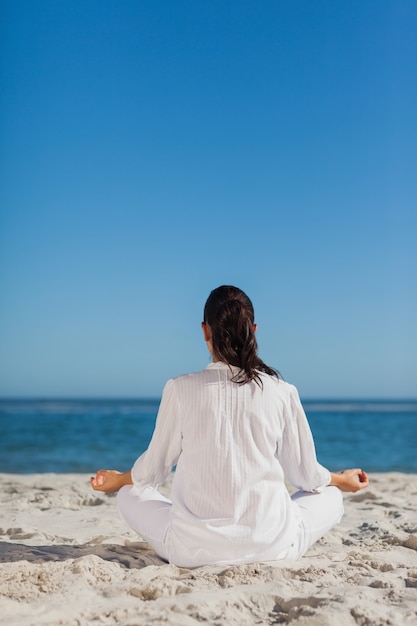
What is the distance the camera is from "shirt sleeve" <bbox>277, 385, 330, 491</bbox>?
9.80 feet

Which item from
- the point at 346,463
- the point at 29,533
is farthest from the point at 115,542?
the point at 346,463

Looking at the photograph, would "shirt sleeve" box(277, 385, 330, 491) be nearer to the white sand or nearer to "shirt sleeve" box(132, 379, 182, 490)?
the white sand

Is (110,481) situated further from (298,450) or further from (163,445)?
(298,450)

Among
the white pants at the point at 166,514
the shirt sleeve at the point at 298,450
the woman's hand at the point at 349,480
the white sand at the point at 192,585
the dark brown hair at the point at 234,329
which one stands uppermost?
the dark brown hair at the point at 234,329

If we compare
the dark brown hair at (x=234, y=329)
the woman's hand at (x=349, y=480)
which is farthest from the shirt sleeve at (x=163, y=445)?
the woman's hand at (x=349, y=480)

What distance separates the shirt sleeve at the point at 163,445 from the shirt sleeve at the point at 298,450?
467 mm

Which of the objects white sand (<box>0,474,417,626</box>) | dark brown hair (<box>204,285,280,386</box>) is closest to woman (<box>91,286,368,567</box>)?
dark brown hair (<box>204,285,280,386</box>)

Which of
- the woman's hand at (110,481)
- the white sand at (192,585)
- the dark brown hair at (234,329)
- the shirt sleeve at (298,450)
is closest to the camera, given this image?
the white sand at (192,585)

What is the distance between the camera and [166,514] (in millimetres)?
3027

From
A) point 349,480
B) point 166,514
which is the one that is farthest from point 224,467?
point 349,480

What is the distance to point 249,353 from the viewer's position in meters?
2.89

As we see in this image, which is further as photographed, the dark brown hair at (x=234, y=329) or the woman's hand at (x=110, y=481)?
the woman's hand at (x=110, y=481)

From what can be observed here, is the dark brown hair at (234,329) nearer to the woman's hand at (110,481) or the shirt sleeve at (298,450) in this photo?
the shirt sleeve at (298,450)

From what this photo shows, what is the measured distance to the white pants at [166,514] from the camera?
10.0ft
